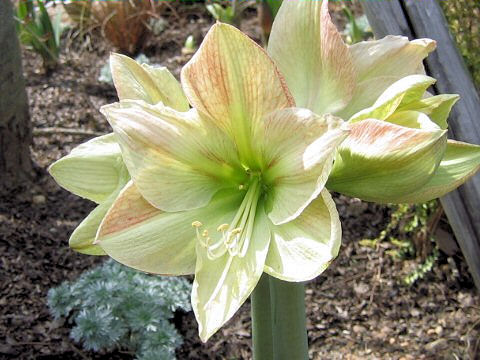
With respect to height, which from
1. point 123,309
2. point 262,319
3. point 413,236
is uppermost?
point 262,319

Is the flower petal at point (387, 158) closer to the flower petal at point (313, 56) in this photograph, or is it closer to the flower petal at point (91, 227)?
the flower petal at point (313, 56)

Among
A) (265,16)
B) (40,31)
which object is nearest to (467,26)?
(265,16)

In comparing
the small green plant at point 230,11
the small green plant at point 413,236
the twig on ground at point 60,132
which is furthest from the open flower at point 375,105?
the small green plant at point 230,11

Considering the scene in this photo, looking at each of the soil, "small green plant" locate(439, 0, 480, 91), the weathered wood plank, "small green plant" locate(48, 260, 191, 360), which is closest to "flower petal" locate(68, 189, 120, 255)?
the weathered wood plank

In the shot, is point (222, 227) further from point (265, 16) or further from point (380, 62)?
point (265, 16)

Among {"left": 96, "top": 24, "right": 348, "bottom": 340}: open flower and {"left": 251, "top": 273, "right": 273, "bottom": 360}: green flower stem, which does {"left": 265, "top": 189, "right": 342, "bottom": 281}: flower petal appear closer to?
{"left": 96, "top": 24, "right": 348, "bottom": 340}: open flower

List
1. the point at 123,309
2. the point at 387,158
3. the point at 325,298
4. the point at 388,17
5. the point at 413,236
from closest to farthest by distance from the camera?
1. the point at 387,158
2. the point at 388,17
3. the point at 123,309
4. the point at 325,298
5. the point at 413,236

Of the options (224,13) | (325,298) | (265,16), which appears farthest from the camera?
(224,13)

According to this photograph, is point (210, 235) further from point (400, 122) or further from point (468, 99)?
point (468, 99)
